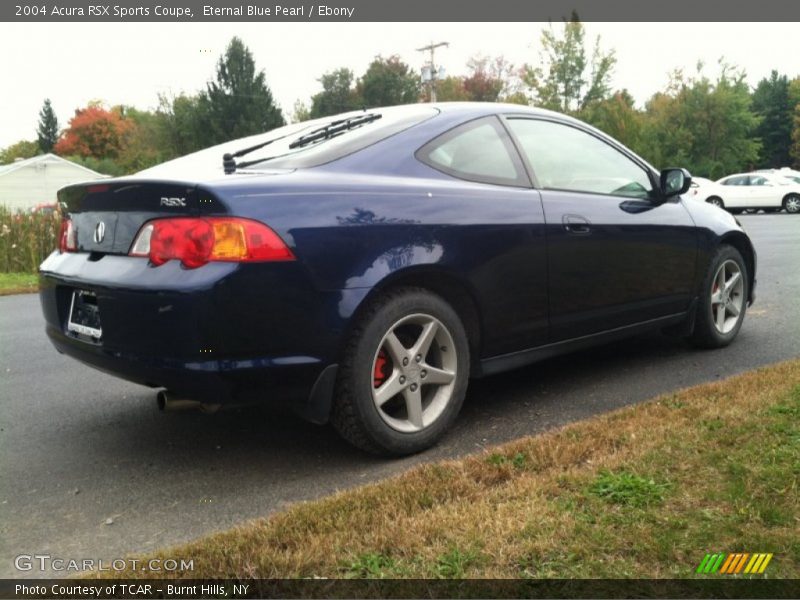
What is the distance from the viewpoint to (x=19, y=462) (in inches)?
135

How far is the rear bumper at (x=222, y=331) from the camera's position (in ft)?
9.13

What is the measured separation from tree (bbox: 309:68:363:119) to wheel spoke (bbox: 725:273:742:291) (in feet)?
185

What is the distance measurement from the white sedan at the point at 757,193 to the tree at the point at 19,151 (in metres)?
87.8

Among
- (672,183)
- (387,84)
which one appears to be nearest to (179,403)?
(672,183)

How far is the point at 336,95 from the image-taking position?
61.7m

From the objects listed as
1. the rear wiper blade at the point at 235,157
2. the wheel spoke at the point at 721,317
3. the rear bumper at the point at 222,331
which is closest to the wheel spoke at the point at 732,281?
the wheel spoke at the point at 721,317

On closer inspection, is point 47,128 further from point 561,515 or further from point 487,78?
point 561,515

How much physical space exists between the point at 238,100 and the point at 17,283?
52.4m

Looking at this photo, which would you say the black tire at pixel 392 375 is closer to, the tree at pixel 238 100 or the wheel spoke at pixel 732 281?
the wheel spoke at pixel 732 281

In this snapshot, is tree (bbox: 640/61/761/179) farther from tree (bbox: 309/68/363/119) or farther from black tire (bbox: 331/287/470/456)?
black tire (bbox: 331/287/470/456)

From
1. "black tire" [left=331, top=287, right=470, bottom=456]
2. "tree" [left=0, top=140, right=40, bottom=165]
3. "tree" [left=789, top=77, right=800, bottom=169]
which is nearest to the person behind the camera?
"black tire" [left=331, top=287, right=470, bottom=456]

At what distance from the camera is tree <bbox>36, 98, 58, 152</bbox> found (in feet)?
313

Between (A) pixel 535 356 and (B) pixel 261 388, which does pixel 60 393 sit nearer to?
(B) pixel 261 388

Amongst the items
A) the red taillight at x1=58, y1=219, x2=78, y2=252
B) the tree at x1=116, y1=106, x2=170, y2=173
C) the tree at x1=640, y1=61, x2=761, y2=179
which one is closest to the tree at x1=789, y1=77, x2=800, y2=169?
the tree at x1=640, y1=61, x2=761, y2=179
